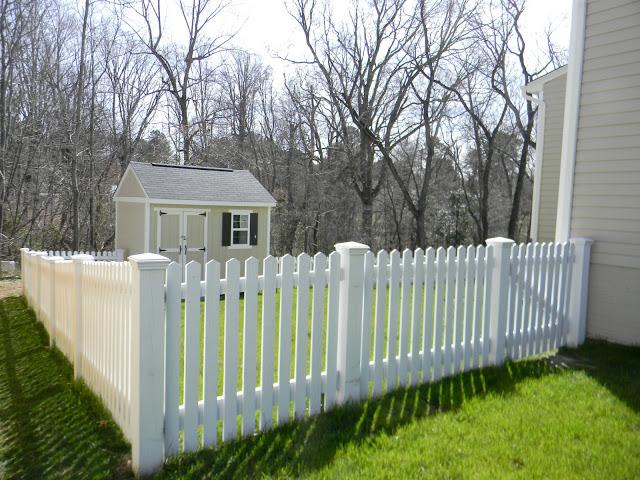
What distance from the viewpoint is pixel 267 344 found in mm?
3363

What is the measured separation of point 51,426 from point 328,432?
198 cm

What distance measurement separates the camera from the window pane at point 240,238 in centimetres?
1328

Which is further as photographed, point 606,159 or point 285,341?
point 606,159

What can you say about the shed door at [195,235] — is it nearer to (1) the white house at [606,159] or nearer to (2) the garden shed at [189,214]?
(2) the garden shed at [189,214]

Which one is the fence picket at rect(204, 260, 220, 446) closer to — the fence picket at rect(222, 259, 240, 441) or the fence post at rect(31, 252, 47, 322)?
the fence picket at rect(222, 259, 240, 441)

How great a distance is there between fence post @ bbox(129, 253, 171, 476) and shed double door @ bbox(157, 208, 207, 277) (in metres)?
9.55

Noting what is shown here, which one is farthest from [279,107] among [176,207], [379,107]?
[176,207]

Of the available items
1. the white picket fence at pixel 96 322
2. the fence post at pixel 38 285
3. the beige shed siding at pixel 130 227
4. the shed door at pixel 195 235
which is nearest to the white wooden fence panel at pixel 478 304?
the white picket fence at pixel 96 322

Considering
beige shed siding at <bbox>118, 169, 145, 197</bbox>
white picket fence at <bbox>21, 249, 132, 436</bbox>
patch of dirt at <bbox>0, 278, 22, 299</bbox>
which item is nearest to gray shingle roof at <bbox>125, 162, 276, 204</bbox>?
beige shed siding at <bbox>118, 169, 145, 197</bbox>

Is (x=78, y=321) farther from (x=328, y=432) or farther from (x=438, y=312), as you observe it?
(x=438, y=312)

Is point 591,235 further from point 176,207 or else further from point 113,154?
point 113,154

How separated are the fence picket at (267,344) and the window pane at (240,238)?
397 inches

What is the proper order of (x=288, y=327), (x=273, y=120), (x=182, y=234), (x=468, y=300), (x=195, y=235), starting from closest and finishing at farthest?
(x=288, y=327)
(x=468, y=300)
(x=182, y=234)
(x=195, y=235)
(x=273, y=120)

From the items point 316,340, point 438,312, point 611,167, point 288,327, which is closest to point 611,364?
point 438,312
